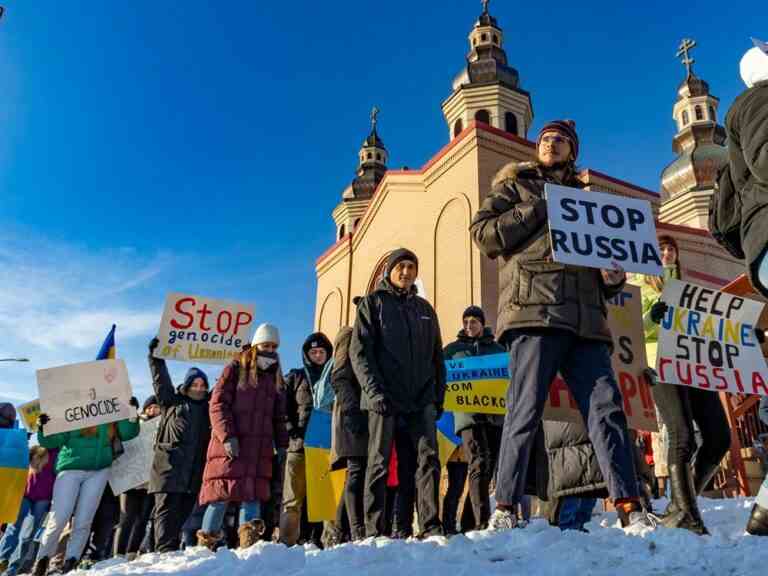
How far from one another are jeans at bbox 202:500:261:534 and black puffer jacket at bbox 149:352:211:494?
Result: 35.9 inches

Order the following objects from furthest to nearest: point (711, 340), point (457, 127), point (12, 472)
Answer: point (457, 127) → point (12, 472) → point (711, 340)

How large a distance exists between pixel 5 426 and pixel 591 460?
7526 millimetres

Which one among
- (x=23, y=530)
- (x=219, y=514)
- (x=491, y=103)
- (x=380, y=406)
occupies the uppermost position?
(x=491, y=103)

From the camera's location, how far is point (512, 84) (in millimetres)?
32531

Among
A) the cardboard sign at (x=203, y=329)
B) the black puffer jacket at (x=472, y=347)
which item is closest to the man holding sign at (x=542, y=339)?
the black puffer jacket at (x=472, y=347)

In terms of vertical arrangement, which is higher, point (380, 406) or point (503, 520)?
point (380, 406)

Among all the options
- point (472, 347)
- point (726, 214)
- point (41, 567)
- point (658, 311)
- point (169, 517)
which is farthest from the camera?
point (472, 347)

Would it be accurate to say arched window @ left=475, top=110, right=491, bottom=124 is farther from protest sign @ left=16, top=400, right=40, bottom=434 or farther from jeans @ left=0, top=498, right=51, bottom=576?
jeans @ left=0, top=498, right=51, bottom=576

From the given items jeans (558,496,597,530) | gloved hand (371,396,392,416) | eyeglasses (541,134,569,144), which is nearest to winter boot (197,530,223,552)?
gloved hand (371,396,392,416)

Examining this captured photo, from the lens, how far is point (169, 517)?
6020 millimetres

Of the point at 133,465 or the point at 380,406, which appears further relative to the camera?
A: the point at 133,465

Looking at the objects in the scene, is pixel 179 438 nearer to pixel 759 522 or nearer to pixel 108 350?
pixel 108 350

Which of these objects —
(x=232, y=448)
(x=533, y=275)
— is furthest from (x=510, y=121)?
(x=533, y=275)

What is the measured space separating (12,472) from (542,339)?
23.4 ft
